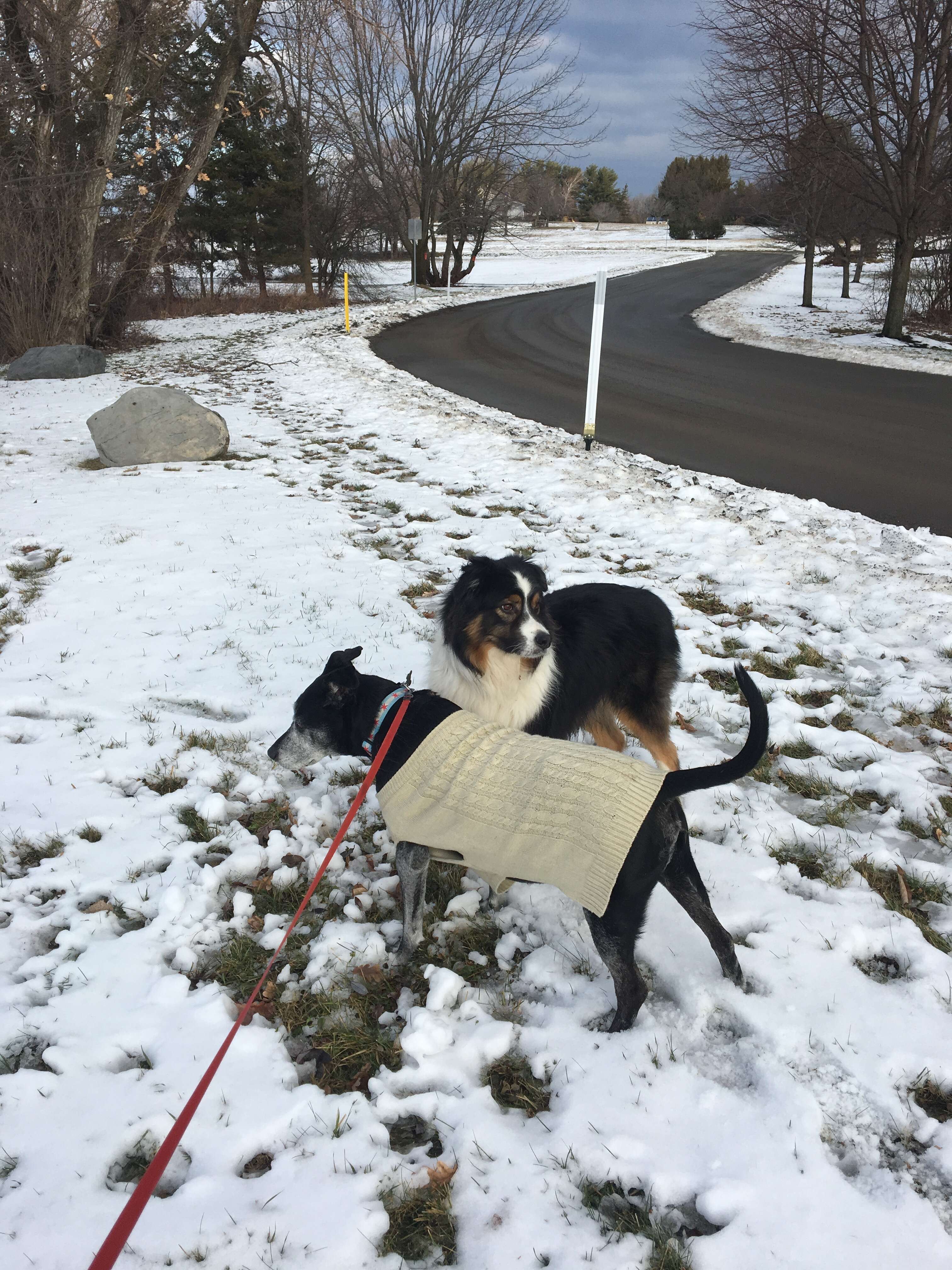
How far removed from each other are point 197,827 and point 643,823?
7.53 feet

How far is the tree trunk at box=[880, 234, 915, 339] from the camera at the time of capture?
59.7 feet

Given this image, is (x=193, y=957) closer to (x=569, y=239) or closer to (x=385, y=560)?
(x=385, y=560)

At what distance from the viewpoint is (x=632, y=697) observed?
366 centimetres

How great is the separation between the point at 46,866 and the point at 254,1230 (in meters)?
1.95

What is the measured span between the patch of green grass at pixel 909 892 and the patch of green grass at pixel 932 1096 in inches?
24.7

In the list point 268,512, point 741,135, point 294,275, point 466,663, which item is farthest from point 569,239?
point 466,663

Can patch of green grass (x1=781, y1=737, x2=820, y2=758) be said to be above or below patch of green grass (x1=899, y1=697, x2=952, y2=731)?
below

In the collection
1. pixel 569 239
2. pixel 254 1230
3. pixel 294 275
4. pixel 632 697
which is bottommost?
pixel 254 1230

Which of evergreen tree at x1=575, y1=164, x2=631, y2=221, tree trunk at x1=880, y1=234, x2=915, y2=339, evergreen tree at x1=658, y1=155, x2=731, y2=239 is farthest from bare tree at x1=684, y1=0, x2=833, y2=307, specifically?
evergreen tree at x1=575, y1=164, x2=631, y2=221

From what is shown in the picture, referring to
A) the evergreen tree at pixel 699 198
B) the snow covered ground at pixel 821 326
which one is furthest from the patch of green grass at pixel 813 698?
the evergreen tree at pixel 699 198

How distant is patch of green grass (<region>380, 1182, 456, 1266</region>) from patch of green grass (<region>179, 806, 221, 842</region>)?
1.86m

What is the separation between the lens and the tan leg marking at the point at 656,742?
3699 mm

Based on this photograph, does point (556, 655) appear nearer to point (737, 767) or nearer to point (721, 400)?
point (737, 767)

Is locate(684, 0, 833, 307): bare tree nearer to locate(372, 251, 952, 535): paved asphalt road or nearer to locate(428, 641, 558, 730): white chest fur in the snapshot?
locate(372, 251, 952, 535): paved asphalt road
